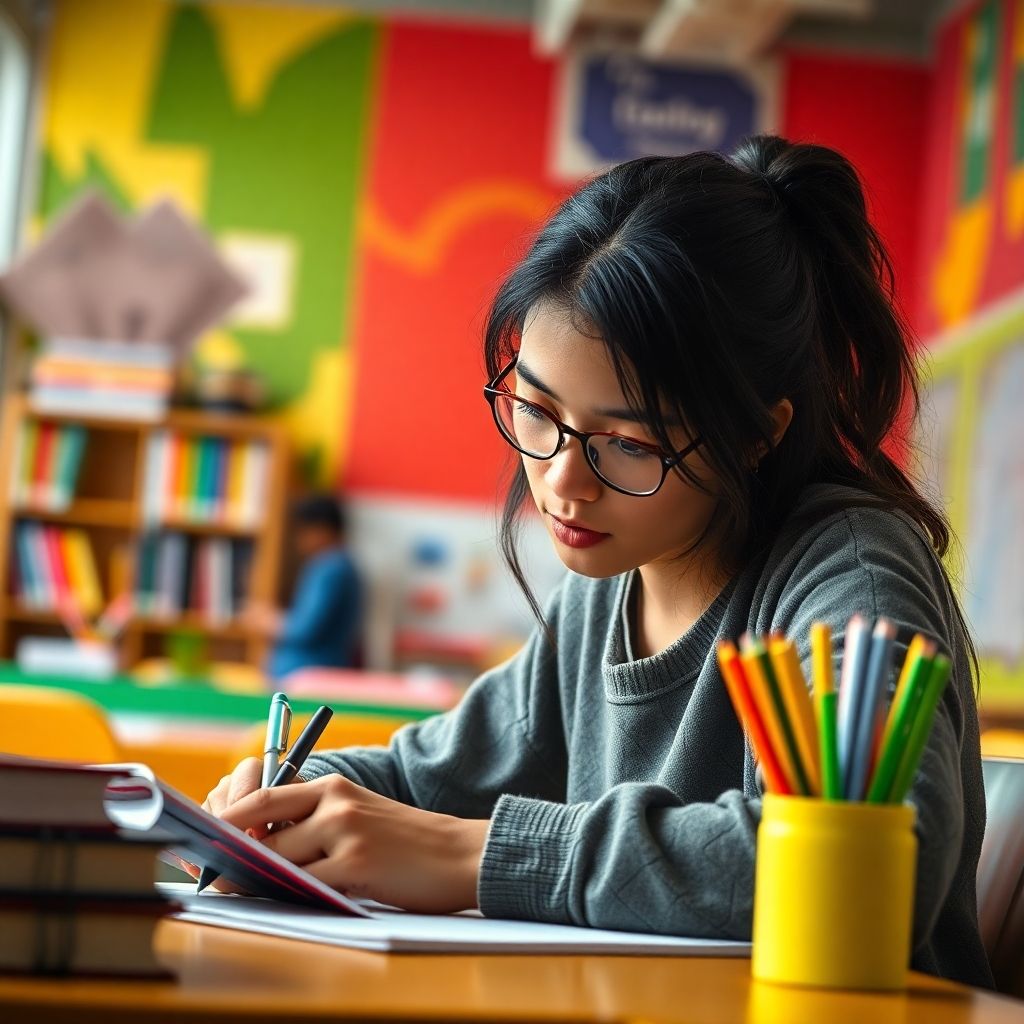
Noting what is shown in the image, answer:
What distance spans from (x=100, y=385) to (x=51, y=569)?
75 centimetres

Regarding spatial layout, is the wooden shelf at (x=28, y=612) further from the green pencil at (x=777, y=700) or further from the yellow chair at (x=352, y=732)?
the green pencil at (x=777, y=700)

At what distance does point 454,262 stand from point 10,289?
6.01 ft

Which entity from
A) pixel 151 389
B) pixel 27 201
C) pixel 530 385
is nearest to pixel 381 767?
pixel 530 385

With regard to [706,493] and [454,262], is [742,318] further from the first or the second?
[454,262]

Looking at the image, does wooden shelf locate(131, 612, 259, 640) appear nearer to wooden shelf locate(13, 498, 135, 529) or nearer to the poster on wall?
wooden shelf locate(13, 498, 135, 529)

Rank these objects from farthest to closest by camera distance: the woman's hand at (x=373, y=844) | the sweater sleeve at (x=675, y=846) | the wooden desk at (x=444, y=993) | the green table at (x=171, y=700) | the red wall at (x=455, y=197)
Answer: the red wall at (x=455, y=197) < the green table at (x=171, y=700) < the woman's hand at (x=373, y=844) < the sweater sleeve at (x=675, y=846) < the wooden desk at (x=444, y=993)

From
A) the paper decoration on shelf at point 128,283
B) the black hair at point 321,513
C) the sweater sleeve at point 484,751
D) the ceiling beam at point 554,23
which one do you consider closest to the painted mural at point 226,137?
the paper decoration on shelf at point 128,283

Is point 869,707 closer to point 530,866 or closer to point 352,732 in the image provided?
point 530,866

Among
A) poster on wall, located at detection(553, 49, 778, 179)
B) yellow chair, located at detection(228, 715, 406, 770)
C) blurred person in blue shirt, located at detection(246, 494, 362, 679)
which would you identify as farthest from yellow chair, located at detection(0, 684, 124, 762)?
poster on wall, located at detection(553, 49, 778, 179)

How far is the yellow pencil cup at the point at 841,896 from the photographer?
0.74m

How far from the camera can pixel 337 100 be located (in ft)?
21.7

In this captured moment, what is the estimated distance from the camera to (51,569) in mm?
6051

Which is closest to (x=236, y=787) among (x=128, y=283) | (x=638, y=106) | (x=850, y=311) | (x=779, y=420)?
(x=779, y=420)

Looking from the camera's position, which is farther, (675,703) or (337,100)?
(337,100)
